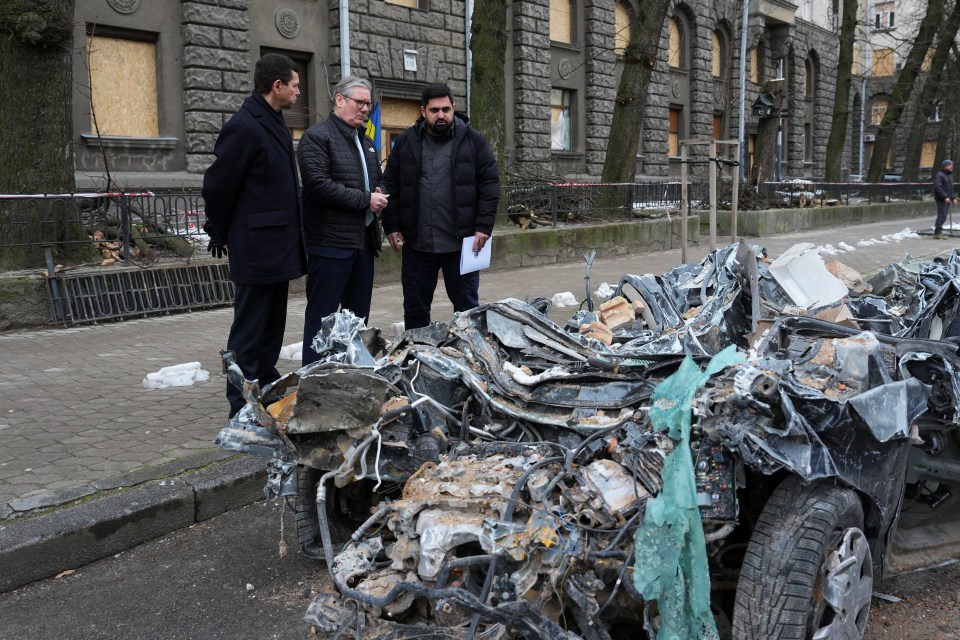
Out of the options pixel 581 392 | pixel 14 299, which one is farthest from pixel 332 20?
pixel 581 392

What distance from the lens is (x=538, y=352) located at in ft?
12.2

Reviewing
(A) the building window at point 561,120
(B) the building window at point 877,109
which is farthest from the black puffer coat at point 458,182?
(B) the building window at point 877,109

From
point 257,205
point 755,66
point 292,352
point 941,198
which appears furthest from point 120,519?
point 755,66

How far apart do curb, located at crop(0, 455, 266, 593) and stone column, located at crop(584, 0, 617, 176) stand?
71.9 ft

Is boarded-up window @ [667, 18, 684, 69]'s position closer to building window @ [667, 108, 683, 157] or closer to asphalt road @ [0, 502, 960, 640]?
building window @ [667, 108, 683, 157]

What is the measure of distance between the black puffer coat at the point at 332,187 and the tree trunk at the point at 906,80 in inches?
1104

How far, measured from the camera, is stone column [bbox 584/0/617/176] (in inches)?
985

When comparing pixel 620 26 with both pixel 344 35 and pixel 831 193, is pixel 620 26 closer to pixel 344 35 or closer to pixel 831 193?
pixel 831 193

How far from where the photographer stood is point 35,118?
9.00m

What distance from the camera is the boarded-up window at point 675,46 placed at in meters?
30.0

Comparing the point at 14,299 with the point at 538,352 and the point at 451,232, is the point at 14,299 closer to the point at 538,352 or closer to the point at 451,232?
the point at 451,232

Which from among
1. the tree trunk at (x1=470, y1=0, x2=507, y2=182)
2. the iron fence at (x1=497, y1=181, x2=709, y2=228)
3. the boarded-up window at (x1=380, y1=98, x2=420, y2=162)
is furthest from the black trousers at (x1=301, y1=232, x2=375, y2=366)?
the boarded-up window at (x1=380, y1=98, x2=420, y2=162)

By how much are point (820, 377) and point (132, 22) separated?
15370 mm

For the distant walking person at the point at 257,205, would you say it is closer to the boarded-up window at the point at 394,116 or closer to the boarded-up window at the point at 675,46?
the boarded-up window at the point at 394,116
